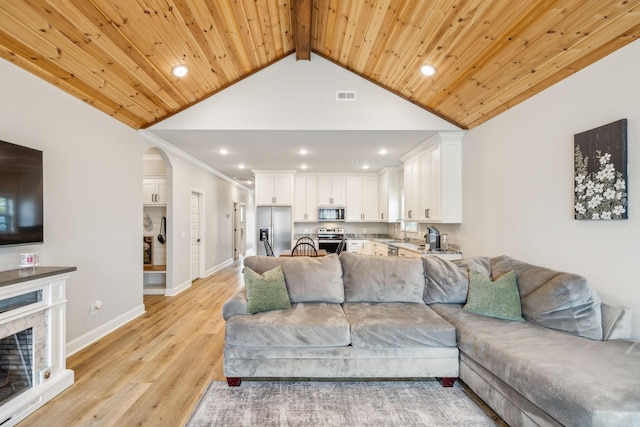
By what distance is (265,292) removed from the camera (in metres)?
2.65

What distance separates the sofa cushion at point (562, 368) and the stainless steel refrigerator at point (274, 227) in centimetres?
500

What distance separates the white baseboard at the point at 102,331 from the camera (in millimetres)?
2963

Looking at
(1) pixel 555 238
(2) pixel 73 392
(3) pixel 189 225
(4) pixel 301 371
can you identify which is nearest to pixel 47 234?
(2) pixel 73 392

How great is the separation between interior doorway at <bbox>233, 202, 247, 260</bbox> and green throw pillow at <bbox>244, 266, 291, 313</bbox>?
703 cm

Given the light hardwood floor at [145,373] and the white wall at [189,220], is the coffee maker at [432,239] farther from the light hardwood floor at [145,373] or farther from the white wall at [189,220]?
the white wall at [189,220]

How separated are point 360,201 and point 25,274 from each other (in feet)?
20.3

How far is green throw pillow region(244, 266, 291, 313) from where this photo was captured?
2.60 metres

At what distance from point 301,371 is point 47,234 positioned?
2546mm

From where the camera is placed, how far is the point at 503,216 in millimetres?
3430

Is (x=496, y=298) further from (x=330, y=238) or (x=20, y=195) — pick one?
(x=330, y=238)

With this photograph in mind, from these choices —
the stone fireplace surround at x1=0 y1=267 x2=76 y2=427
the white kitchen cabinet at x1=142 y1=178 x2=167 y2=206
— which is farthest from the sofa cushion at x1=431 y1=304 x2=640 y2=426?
the white kitchen cabinet at x1=142 y1=178 x2=167 y2=206

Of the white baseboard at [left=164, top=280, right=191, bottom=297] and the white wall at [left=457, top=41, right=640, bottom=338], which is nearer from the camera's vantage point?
the white wall at [left=457, top=41, right=640, bottom=338]

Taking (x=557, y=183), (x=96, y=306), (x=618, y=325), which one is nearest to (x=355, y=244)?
(x=557, y=183)

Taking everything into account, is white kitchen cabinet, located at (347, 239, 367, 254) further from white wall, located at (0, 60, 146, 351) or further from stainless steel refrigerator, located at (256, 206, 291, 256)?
white wall, located at (0, 60, 146, 351)
